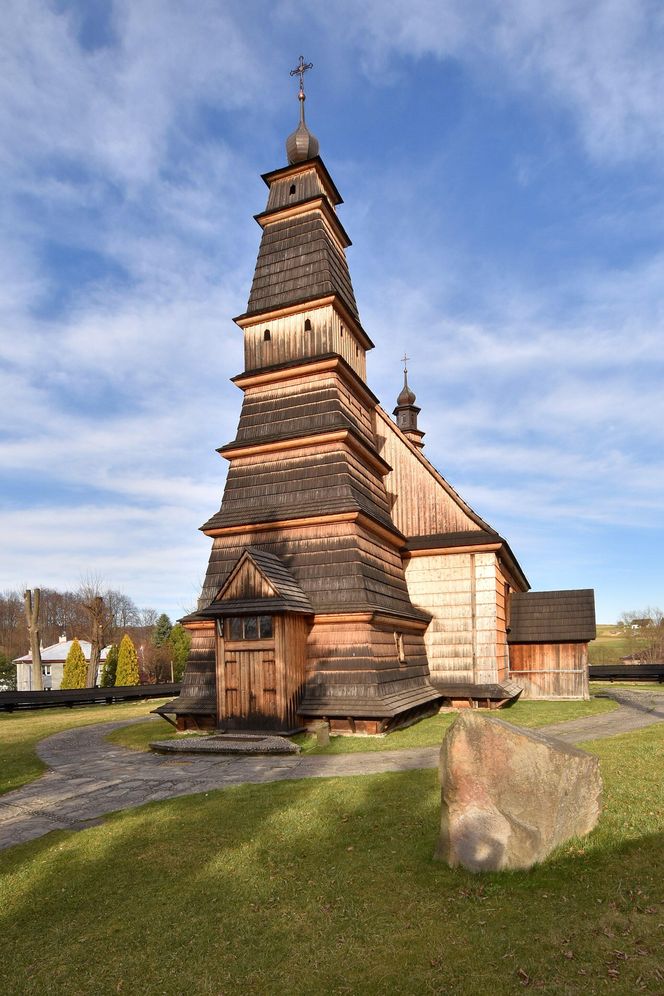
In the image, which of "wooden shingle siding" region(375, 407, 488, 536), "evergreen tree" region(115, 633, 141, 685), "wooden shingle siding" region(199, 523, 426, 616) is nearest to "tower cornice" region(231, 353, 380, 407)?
"wooden shingle siding" region(375, 407, 488, 536)

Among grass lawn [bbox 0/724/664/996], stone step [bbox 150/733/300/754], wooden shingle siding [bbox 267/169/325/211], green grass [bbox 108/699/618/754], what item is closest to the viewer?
grass lawn [bbox 0/724/664/996]

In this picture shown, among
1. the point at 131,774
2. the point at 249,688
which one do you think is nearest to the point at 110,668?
the point at 249,688

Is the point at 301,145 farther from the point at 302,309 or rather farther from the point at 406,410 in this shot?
the point at 406,410

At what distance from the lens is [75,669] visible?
44.4 metres

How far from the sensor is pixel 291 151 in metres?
21.0

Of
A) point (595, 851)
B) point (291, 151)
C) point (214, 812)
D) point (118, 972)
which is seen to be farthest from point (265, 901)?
point (291, 151)

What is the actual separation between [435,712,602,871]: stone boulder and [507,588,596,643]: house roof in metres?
17.6

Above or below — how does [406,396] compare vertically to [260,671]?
above

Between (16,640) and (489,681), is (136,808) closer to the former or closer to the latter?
(489,681)

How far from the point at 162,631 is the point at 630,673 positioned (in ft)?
152

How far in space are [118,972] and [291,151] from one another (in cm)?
2287

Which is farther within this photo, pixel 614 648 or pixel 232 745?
pixel 614 648

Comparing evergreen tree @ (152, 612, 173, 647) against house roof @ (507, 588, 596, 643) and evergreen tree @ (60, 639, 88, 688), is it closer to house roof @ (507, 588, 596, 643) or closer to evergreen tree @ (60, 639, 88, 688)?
evergreen tree @ (60, 639, 88, 688)

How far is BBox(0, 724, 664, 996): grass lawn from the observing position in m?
4.43
